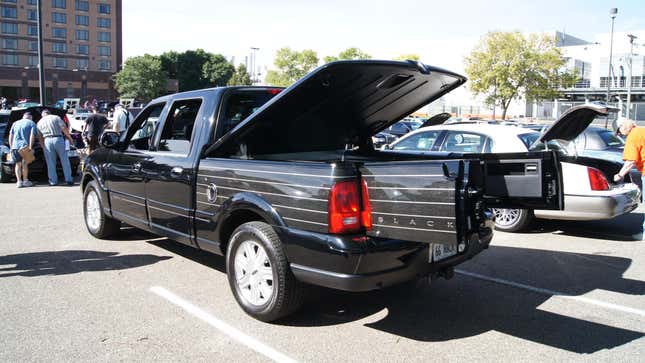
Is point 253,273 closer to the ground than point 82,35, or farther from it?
closer to the ground

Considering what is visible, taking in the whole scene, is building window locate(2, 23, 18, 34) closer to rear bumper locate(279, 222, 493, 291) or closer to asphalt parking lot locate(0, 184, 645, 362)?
asphalt parking lot locate(0, 184, 645, 362)

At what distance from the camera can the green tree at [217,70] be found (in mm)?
96312

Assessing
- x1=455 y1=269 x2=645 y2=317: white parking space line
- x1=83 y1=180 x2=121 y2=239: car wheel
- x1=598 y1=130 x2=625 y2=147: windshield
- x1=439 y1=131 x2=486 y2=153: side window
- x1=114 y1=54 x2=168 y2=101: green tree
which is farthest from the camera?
x1=114 y1=54 x2=168 y2=101: green tree

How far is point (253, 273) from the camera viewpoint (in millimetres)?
4051

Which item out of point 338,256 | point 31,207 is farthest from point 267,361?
point 31,207

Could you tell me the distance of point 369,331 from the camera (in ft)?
13.0

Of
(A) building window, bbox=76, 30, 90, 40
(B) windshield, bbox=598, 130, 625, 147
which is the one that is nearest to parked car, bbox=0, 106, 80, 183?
(B) windshield, bbox=598, 130, 625, 147

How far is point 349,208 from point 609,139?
8.00 metres

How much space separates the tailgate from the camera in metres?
3.10

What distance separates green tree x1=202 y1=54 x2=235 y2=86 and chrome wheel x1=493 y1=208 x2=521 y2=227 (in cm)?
9209

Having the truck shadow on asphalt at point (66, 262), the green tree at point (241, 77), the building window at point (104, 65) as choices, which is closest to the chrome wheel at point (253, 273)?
the truck shadow on asphalt at point (66, 262)

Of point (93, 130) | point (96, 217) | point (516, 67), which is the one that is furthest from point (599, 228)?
point (516, 67)

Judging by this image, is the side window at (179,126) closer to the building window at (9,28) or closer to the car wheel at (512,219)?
the car wheel at (512,219)

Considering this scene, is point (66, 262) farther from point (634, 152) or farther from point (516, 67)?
point (516, 67)
